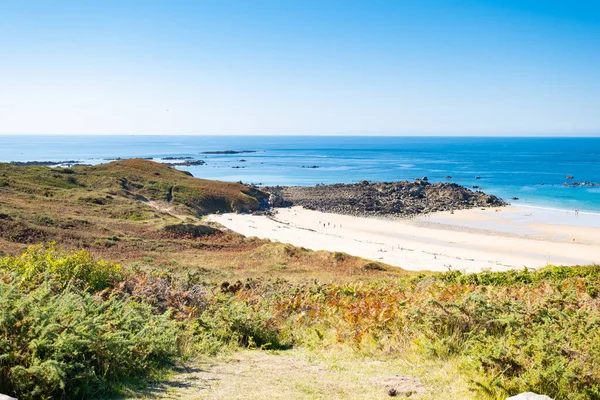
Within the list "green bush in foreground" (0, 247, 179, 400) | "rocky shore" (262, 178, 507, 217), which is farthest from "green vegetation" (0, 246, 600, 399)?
"rocky shore" (262, 178, 507, 217)

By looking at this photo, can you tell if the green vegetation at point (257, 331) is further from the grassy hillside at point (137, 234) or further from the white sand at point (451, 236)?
the white sand at point (451, 236)

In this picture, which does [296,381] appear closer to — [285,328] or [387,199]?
[285,328]

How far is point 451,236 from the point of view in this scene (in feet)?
172

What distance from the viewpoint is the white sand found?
135 feet

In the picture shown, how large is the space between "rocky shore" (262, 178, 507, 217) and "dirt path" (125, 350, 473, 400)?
60.7 meters

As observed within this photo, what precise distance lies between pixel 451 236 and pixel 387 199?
25.9 meters

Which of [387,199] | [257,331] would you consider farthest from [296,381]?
[387,199]

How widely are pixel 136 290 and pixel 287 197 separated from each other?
72.1m

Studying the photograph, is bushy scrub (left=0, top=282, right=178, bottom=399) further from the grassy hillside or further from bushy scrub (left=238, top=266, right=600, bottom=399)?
the grassy hillside

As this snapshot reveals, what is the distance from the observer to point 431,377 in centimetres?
698

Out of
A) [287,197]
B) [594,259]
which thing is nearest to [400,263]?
[594,259]

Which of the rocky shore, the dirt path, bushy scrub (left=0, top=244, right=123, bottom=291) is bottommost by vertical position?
the rocky shore

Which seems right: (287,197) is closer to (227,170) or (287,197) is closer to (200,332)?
(227,170)

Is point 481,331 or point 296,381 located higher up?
point 481,331
